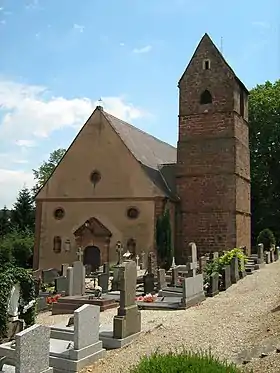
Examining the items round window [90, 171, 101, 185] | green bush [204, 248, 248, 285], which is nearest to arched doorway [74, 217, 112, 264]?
round window [90, 171, 101, 185]

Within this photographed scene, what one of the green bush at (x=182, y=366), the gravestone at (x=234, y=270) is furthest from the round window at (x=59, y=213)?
the green bush at (x=182, y=366)

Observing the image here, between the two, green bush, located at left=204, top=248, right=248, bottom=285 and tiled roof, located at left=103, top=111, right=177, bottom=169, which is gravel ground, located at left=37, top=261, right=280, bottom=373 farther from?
tiled roof, located at left=103, top=111, right=177, bottom=169

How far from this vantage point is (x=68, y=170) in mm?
28969

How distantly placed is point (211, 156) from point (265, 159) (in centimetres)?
1406

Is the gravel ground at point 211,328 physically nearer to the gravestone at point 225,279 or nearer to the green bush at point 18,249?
the gravestone at point 225,279

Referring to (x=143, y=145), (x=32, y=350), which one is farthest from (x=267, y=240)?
(x=32, y=350)

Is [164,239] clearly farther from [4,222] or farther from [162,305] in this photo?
[4,222]

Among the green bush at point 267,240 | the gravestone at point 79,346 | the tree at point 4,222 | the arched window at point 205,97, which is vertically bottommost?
the gravestone at point 79,346

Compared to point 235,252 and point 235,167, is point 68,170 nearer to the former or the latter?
point 235,167

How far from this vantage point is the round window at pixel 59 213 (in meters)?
28.7

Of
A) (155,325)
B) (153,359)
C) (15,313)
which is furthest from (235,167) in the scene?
(153,359)

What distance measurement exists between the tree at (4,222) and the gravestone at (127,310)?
36.1 m

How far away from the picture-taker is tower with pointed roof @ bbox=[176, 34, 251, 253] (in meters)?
26.3

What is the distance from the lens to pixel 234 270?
17.6 meters
